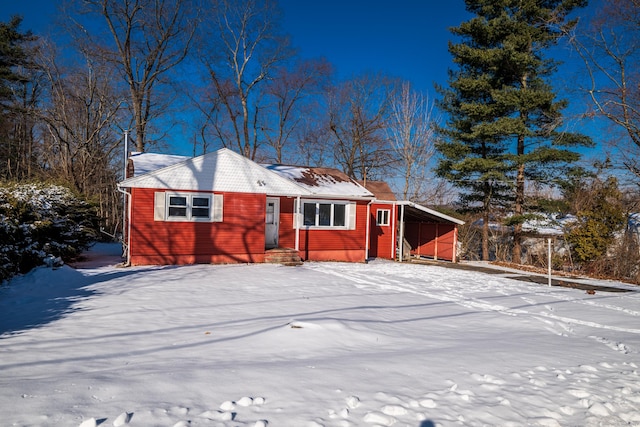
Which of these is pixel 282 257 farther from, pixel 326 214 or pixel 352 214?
pixel 352 214

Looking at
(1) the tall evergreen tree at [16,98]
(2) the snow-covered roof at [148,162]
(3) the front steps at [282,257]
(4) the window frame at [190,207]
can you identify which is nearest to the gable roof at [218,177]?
(4) the window frame at [190,207]

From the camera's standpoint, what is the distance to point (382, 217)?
1920 centimetres

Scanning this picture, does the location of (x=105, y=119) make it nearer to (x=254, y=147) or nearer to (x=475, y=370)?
(x=254, y=147)

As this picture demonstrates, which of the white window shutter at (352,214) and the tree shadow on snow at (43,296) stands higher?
the white window shutter at (352,214)

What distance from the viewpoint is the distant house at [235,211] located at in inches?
507

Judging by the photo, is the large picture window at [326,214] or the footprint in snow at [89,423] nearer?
the footprint in snow at [89,423]

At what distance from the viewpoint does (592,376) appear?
4.50 meters

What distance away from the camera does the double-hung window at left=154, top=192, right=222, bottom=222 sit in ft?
42.5

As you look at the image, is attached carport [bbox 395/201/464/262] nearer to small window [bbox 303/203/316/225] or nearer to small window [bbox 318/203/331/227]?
small window [bbox 318/203/331/227]

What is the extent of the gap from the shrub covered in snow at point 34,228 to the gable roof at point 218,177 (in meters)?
2.35

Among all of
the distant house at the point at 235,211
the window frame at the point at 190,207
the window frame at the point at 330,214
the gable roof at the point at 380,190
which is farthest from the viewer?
the gable roof at the point at 380,190

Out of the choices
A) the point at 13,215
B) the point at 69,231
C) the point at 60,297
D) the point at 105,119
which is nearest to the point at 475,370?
the point at 60,297

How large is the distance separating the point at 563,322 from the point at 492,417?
5.46m

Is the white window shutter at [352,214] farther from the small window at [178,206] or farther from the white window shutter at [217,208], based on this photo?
the small window at [178,206]
